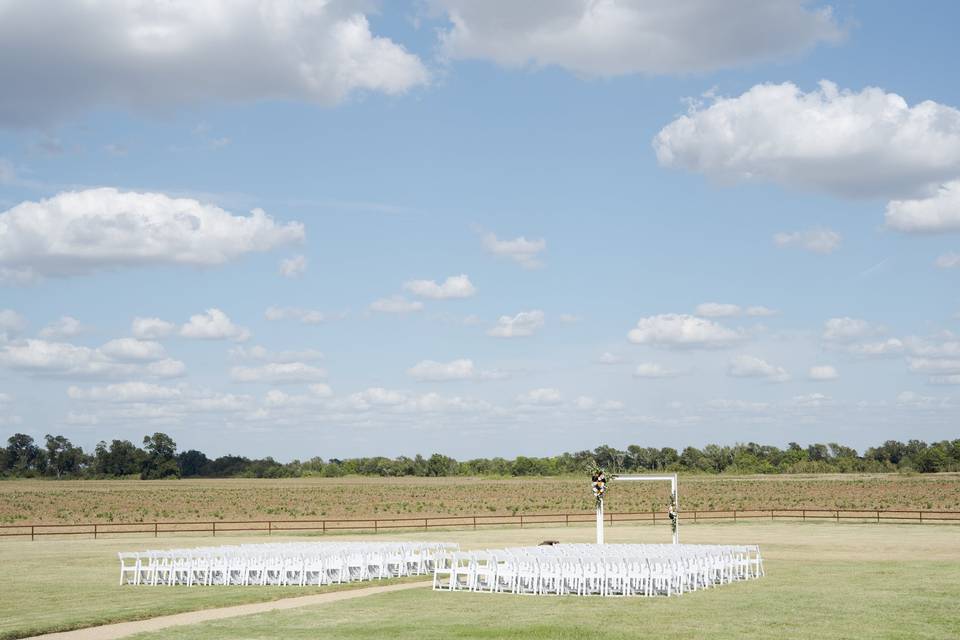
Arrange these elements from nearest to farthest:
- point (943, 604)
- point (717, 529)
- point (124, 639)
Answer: point (124, 639) → point (943, 604) → point (717, 529)

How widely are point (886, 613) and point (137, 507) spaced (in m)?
86.3

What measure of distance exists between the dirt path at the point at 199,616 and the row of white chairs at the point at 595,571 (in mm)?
2124

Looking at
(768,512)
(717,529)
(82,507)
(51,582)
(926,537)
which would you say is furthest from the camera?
(82,507)

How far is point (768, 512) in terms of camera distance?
66500 millimetres

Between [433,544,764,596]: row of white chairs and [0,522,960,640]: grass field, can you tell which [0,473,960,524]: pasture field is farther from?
[433,544,764,596]: row of white chairs

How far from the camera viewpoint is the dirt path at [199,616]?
755 inches

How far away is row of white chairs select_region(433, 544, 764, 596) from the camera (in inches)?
1000

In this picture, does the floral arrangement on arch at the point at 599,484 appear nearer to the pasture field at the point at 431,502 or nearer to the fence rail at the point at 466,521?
Answer: the fence rail at the point at 466,521

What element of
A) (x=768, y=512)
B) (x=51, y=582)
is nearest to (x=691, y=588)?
(x=51, y=582)

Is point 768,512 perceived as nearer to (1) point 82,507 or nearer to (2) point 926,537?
(2) point 926,537

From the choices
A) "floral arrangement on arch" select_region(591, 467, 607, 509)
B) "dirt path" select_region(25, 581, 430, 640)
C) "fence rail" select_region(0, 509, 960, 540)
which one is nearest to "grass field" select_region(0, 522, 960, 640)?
"dirt path" select_region(25, 581, 430, 640)

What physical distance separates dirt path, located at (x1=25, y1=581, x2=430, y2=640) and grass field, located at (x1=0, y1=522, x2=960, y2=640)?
57 cm

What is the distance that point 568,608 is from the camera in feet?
74.2

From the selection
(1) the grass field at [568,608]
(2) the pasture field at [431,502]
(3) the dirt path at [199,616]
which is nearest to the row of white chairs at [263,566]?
(1) the grass field at [568,608]
